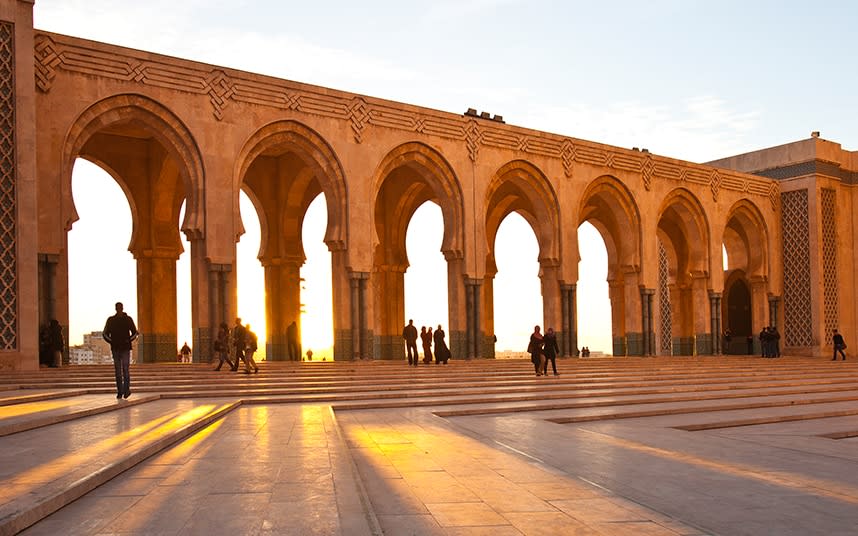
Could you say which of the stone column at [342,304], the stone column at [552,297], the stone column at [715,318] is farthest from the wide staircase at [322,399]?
→ the stone column at [715,318]

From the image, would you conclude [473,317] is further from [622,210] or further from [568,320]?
[622,210]

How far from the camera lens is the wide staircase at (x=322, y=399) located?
4983 millimetres

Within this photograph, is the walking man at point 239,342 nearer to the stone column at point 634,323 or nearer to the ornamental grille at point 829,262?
the stone column at point 634,323

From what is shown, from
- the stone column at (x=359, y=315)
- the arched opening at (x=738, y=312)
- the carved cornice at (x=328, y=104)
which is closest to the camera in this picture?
the carved cornice at (x=328, y=104)

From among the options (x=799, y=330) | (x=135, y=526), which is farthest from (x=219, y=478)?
(x=799, y=330)

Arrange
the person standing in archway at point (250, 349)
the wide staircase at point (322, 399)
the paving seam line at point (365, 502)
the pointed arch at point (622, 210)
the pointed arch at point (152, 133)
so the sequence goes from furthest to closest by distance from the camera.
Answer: the pointed arch at point (622, 210), the pointed arch at point (152, 133), the person standing in archway at point (250, 349), the wide staircase at point (322, 399), the paving seam line at point (365, 502)

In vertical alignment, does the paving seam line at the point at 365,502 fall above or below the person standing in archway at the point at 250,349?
below

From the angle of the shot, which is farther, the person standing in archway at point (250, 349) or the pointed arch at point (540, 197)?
the pointed arch at point (540, 197)

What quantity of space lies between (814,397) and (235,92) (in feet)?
38.0

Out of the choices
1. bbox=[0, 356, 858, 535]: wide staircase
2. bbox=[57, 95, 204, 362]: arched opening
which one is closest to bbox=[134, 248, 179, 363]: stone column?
bbox=[57, 95, 204, 362]: arched opening

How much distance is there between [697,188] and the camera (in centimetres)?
2495

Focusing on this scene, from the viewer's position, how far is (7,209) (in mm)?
12531

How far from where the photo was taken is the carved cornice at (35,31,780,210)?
14164 millimetres

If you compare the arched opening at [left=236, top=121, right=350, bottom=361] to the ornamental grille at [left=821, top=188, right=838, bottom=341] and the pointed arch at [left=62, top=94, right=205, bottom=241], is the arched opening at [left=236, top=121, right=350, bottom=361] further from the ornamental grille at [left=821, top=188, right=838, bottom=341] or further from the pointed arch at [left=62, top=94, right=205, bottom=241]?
the ornamental grille at [left=821, top=188, right=838, bottom=341]
